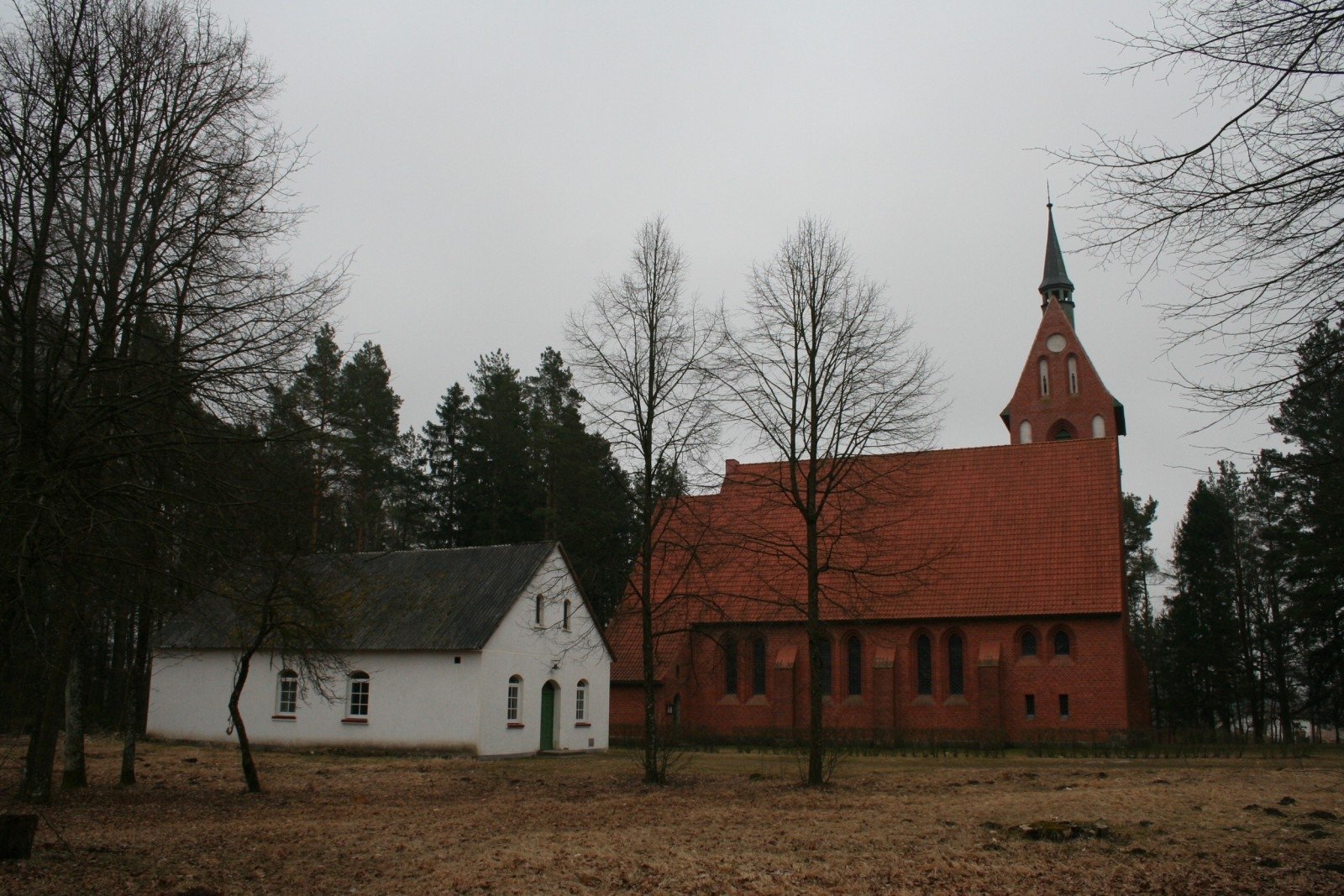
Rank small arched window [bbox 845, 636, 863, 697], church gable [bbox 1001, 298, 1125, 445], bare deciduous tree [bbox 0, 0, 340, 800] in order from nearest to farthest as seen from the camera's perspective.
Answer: bare deciduous tree [bbox 0, 0, 340, 800], small arched window [bbox 845, 636, 863, 697], church gable [bbox 1001, 298, 1125, 445]

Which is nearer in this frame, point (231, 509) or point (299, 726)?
point (231, 509)

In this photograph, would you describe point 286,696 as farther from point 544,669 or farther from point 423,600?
point 544,669

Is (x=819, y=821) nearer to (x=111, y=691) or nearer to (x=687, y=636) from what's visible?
(x=687, y=636)

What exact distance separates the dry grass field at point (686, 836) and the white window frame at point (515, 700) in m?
8.46

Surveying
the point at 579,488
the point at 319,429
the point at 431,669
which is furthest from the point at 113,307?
the point at 579,488

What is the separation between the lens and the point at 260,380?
1045cm

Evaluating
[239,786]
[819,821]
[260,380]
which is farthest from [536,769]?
[260,380]

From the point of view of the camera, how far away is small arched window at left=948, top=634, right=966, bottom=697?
37.1 metres

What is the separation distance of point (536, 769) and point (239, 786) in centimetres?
735

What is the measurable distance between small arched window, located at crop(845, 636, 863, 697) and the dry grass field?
652 inches

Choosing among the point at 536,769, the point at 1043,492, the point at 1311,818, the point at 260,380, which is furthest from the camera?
the point at 1043,492

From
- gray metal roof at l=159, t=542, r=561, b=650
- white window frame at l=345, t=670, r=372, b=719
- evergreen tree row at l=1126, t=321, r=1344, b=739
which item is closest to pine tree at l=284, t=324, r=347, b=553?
gray metal roof at l=159, t=542, r=561, b=650

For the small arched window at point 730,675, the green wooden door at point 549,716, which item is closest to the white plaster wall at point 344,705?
the green wooden door at point 549,716

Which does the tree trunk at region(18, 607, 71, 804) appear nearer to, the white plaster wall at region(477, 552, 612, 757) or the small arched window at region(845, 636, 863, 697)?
the white plaster wall at region(477, 552, 612, 757)
